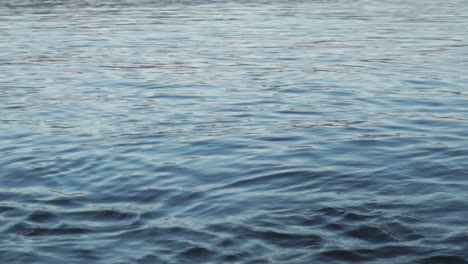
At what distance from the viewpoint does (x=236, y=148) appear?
10688 mm

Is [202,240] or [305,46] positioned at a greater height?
[305,46]

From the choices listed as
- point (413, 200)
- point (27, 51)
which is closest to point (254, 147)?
point (413, 200)

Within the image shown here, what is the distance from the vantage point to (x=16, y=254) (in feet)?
22.6

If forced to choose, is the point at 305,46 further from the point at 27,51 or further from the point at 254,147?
the point at 254,147

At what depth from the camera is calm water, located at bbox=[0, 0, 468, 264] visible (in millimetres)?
7082

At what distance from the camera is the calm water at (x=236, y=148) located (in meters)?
7.08

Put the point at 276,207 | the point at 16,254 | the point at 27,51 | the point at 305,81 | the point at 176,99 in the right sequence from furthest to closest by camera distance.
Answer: the point at 27,51, the point at 305,81, the point at 176,99, the point at 276,207, the point at 16,254

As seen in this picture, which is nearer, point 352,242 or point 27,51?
point 352,242

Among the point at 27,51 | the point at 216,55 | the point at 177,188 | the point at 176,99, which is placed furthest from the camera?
the point at 27,51

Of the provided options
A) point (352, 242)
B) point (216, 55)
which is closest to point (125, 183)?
point (352, 242)

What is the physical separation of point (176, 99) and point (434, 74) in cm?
537

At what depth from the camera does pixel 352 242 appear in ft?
22.7

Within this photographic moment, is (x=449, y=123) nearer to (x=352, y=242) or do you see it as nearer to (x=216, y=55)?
(x=352, y=242)

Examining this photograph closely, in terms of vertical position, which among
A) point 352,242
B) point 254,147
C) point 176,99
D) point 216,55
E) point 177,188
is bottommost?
point 352,242
